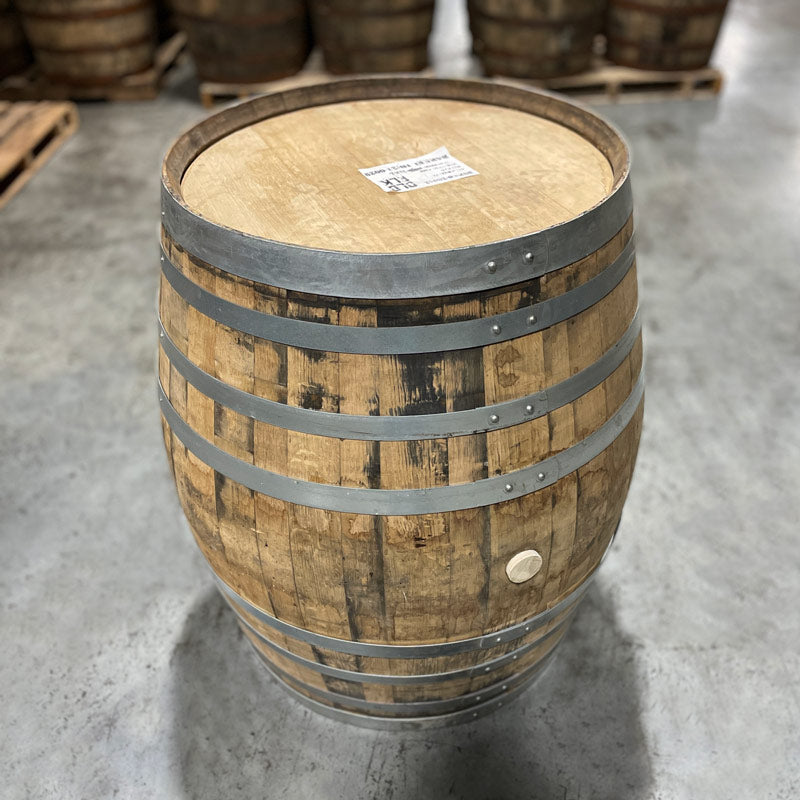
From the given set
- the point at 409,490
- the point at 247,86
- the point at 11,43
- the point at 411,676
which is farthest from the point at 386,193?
the point at 11,43

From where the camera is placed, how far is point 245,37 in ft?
20.5

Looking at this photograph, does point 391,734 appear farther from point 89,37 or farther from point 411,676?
point 89,37

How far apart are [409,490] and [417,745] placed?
108 centimetres

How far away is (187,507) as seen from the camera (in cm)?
208

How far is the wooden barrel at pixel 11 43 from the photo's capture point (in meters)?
6.93

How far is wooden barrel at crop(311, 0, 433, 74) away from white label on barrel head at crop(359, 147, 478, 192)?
15.3 ft

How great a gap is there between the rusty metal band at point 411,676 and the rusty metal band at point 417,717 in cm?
25

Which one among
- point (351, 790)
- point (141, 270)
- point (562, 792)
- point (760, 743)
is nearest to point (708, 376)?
point (760, 743)

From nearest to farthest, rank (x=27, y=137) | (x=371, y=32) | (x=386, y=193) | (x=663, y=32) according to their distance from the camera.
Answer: (x=386, y=193) → (x=27, y=137) → (x=371, y=32) → (x=663, y=32)

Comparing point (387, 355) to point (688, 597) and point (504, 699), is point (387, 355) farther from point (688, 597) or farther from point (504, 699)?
point (688, 597)

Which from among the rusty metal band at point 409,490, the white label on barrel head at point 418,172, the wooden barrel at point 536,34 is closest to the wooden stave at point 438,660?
the rusty metal band at point 409,490

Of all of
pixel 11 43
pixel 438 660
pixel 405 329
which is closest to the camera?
pixel 405 329

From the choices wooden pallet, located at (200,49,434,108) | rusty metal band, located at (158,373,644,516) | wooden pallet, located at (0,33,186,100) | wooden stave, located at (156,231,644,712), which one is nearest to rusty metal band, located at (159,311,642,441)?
rusty metal band, located at (158,373,644,516)

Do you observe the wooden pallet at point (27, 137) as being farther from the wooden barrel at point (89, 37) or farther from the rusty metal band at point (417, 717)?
the rusty metal band at point (417, 717)
